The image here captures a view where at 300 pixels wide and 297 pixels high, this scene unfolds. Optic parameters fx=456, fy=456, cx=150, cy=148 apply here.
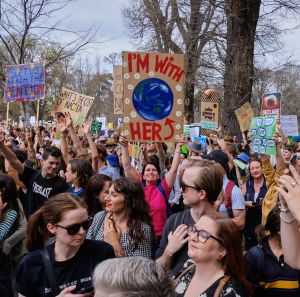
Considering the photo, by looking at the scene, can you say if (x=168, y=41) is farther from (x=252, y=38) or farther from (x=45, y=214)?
(x=45, y=214)

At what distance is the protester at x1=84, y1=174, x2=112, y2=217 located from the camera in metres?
4.44

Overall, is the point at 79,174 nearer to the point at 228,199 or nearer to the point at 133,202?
the point at 133,202

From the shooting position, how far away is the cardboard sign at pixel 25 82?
848cm

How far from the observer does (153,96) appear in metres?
5.68

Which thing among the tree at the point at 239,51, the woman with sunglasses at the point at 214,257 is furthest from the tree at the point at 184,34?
the woman with sunglasses at the point at 214,257

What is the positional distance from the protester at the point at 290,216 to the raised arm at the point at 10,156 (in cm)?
342

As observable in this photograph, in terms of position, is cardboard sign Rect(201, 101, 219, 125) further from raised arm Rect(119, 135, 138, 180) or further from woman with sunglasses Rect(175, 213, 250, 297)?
woman with sunglasses Rect(175, 213, 250, 297)

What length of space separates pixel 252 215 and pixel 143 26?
15.3 m

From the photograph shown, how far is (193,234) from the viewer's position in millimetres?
2664

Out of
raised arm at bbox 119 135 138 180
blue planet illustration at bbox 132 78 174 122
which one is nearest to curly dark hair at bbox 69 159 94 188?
raised arm at bbox 119 135 138 180

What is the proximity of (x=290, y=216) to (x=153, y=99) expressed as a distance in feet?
10.8

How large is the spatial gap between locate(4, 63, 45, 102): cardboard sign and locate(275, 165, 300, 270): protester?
6509 mm

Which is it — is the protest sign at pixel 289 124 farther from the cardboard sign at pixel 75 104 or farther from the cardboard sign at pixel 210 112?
the cardboard sign at pixel 75 104

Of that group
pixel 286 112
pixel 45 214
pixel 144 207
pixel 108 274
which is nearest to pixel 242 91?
pixel 144 207
